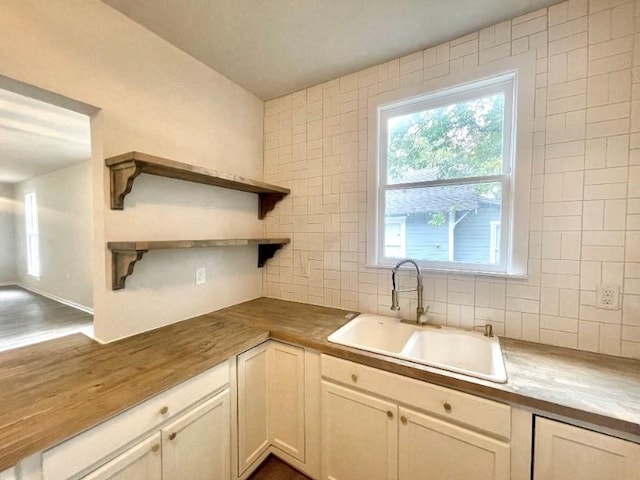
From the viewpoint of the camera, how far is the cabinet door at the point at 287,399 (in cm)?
149

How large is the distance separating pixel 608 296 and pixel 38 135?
198 inches

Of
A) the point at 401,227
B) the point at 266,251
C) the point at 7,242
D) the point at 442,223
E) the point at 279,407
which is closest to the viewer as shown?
the point at 279,407

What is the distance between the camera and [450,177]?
1648 millimetres

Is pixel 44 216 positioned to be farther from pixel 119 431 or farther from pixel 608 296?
pixel 608 296

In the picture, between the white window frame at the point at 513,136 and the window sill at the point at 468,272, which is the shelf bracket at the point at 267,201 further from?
the white window frame at the point at 513,136

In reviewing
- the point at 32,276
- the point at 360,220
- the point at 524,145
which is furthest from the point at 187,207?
the point at 32,276

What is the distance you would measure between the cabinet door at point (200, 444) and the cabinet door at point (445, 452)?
0.86 meters

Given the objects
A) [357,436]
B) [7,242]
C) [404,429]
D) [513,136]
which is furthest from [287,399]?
[7,242]

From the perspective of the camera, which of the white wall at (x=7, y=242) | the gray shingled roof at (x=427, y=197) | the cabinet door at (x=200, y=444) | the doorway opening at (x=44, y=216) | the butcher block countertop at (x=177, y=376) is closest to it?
the butcher block countertop at (x=177, y=376)

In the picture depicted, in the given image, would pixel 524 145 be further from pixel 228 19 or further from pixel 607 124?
pixel 228 19

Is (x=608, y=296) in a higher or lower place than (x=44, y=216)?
lower

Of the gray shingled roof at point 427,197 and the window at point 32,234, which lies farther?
the window at point 32,234

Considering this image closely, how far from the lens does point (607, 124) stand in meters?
1.23

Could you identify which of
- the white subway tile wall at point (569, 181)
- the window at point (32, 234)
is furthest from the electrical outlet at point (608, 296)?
Answer: the window at point (32, 234)
